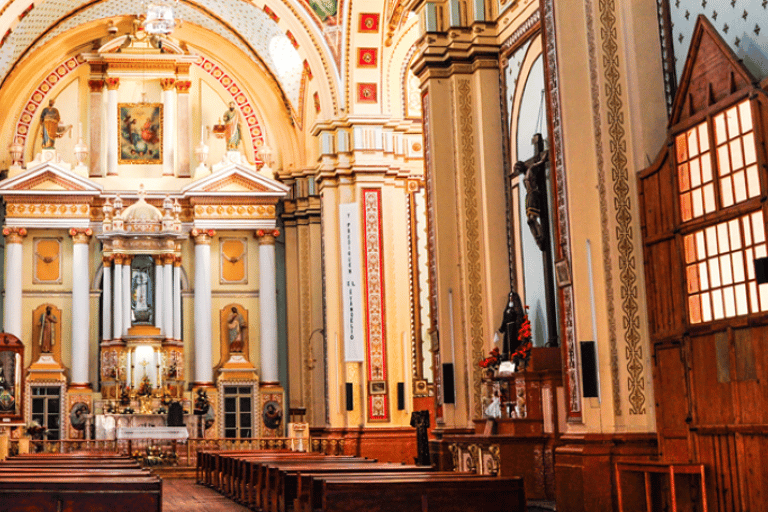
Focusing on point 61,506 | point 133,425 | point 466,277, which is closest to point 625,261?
point 466,277

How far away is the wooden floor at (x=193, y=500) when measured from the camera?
12.5 metres

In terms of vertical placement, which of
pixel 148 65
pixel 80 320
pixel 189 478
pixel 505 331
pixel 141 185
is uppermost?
pixel 148 65

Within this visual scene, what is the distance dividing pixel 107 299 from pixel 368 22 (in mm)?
8615

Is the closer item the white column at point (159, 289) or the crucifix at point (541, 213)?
the crucifix at point (541, 213)

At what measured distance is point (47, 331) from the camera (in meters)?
23.7

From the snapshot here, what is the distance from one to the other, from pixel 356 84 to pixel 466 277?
325 inches

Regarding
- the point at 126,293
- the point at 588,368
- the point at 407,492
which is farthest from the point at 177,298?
the point at 407,492

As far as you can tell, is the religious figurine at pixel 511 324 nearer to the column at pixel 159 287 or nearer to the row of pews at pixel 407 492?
the row of pews at pixel 407 492

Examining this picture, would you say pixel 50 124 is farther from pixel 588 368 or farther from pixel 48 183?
pixel 588 368

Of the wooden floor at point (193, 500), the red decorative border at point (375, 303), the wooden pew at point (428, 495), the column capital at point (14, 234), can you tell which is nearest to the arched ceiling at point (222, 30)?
the red decorative border at point (375, 303)

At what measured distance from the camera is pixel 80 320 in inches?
932

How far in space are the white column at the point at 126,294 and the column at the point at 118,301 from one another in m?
0.07

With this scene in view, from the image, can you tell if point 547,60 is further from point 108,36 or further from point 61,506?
point 108,36

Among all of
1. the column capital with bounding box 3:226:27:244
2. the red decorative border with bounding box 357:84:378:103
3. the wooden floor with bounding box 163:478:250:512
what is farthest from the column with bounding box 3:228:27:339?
the red decorative border with bounding box 357:84:378:103
